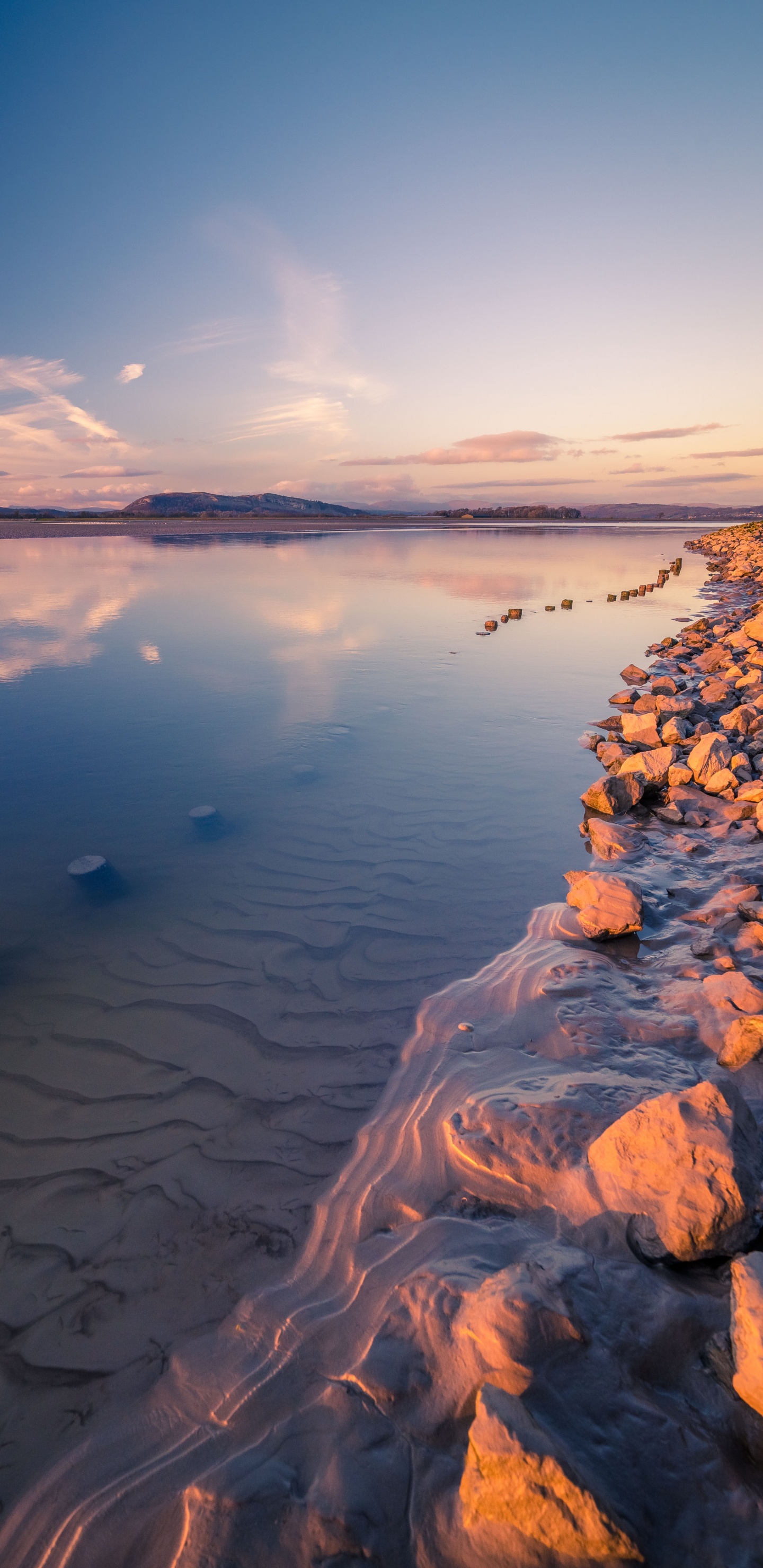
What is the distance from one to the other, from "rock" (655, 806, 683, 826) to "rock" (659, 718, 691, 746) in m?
1.96

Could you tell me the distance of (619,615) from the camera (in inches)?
889

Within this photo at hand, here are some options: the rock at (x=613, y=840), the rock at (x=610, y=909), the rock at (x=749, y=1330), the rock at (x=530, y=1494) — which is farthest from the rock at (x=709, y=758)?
the rock at (x=530, y=1494)

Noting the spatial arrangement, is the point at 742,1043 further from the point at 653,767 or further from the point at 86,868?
the point at 86,868

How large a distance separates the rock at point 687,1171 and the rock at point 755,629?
45.9 ft

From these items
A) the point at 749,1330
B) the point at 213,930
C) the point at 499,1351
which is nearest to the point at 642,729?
the point at 213,930

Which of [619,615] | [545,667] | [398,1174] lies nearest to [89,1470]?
[398,1174]

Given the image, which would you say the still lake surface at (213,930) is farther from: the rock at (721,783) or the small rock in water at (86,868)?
the rock at (721,783)

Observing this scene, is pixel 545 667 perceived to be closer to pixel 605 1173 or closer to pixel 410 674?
pixel 410 674

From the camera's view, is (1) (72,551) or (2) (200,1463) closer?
(2) (200,1463)

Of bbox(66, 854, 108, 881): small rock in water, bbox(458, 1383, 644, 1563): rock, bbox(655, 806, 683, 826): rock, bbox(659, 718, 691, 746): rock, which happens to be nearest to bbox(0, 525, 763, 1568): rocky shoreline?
bbox(458, 1383, 644, 1563): rock

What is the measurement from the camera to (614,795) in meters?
7.31

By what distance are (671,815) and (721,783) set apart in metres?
0.86

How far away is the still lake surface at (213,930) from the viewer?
269 centimetres

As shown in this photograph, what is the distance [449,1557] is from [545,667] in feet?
47.9
